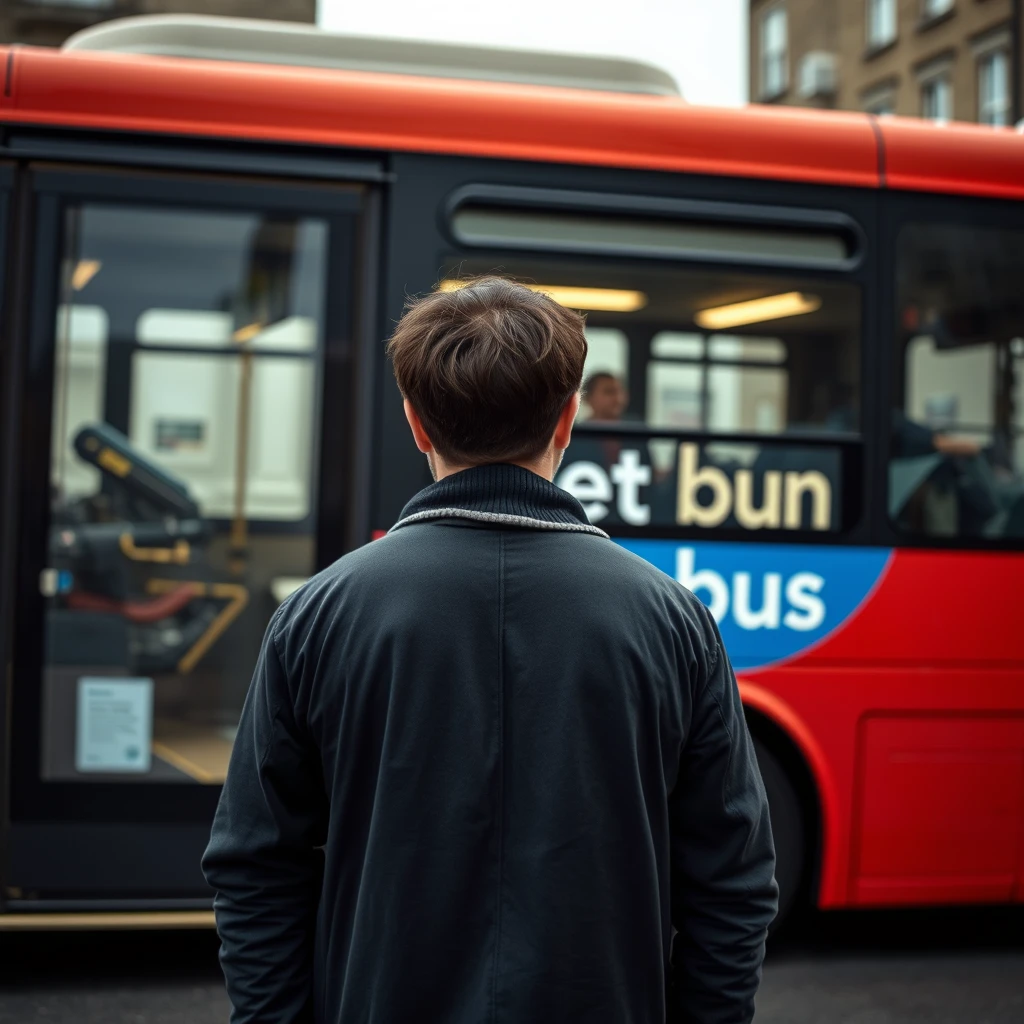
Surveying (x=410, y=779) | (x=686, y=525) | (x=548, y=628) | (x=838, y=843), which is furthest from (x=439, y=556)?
(x=838, y=843)

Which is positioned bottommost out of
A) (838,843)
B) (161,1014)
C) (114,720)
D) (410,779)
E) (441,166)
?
(161,1014)

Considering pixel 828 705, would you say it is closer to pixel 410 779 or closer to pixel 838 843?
pixel 838 843

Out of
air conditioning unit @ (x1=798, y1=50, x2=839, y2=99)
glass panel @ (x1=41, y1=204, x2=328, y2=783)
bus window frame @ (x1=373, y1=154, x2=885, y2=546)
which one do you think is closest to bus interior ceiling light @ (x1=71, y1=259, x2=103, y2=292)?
glass panel @ (x1=41, y1=204, x2=328, y2=783)

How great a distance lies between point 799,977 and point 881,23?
28377 millimetres

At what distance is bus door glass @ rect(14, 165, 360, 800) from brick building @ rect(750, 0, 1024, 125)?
2144 centimetres

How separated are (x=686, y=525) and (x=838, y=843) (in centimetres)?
123

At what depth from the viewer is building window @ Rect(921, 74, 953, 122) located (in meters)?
26.3

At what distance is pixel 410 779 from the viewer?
1566mm

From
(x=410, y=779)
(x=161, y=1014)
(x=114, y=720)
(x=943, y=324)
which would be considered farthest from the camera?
(x=943, y=324)

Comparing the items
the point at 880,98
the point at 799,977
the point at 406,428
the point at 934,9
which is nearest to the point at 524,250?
the point at 406,428

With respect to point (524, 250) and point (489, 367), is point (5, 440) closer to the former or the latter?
point (524, 250)

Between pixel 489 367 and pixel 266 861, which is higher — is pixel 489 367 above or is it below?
above

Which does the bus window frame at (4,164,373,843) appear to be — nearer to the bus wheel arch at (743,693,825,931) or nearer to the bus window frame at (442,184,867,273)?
the bus window frame at (442,184,867,273)

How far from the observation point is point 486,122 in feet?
14.6
